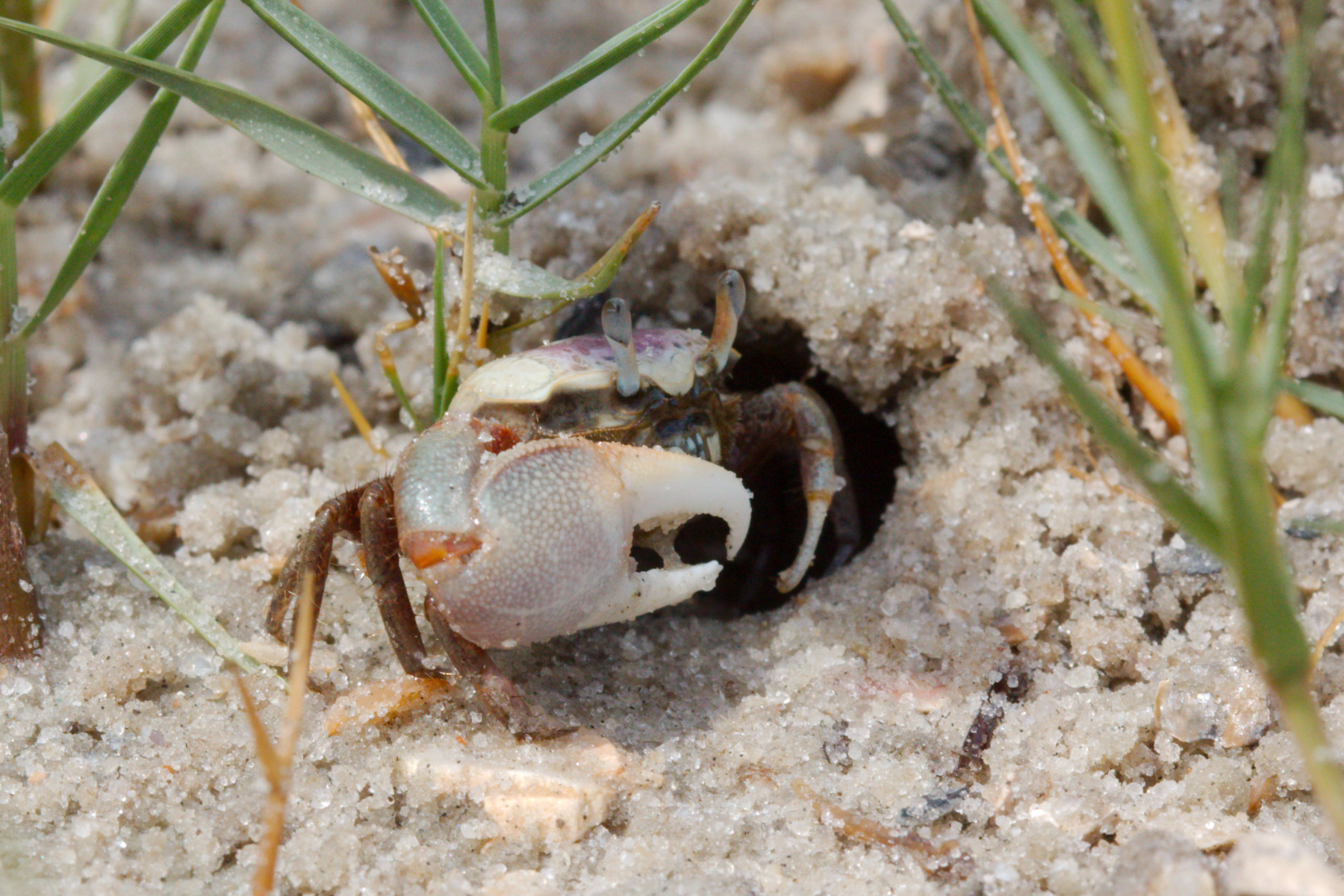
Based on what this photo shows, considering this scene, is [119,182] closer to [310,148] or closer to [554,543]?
[310,148]

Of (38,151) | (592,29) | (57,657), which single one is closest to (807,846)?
(57,657)

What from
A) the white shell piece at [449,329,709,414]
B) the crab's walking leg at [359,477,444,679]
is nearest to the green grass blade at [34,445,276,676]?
the crab's walking leg at [359,477,444,679]

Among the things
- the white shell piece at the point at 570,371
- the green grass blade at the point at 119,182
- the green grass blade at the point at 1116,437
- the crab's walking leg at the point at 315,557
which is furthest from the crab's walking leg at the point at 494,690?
the green grass blade at the point at 1116,437

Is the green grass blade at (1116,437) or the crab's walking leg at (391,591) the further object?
the crab's walking leg at (391,591)

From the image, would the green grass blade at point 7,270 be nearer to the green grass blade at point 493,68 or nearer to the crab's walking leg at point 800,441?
the green grass blade at point 493,68

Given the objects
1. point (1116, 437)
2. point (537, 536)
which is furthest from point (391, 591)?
point (1116, 437)

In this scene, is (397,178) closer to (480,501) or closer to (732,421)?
(480,501)
